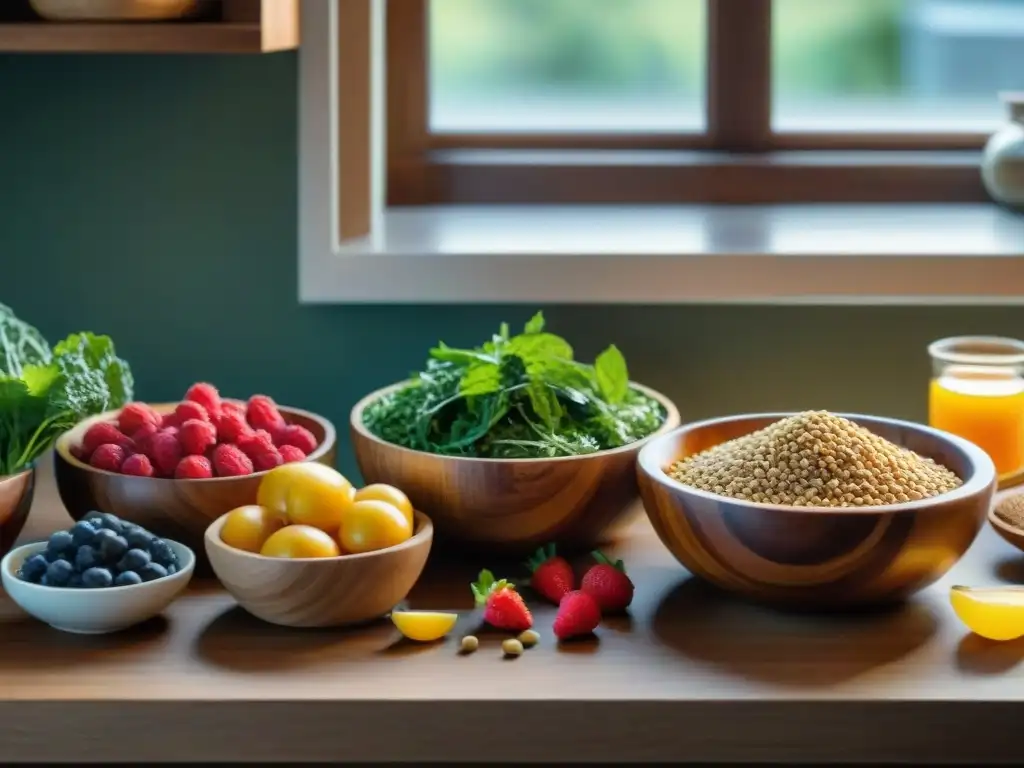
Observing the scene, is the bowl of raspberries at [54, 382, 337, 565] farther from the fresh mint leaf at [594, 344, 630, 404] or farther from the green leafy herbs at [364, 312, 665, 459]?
the fresh mint leaf at [594, 344, 630, 404]

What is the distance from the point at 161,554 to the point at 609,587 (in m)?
0.41

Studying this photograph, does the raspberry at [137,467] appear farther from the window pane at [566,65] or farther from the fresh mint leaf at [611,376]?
the window pane at [566,65]

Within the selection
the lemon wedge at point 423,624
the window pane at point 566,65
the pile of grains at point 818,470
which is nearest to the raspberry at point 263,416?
the lemon wedge at point 423,624

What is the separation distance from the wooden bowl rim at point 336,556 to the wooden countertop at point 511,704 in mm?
83

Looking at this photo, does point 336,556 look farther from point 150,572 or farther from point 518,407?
point 518,407

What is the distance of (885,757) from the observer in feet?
4.08

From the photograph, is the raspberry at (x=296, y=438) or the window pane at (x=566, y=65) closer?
the raspberry at (x=296, y=438)

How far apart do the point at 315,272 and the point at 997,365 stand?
81 centimetres

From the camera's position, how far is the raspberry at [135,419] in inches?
61.4

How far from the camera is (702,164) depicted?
2145mm

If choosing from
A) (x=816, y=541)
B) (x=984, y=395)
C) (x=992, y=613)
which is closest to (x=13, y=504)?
(x=816, y=541)

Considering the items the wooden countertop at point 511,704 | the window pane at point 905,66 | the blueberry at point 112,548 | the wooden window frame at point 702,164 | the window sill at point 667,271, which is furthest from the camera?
the window pane at point 905,66

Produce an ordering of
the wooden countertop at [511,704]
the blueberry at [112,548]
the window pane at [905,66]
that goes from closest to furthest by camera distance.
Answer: the wooden countertop at [511,704] → the blueberry at [112,548] → the window pane at [905,66]

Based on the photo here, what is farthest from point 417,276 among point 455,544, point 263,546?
point 263,546
